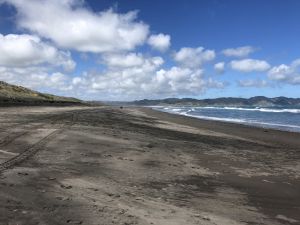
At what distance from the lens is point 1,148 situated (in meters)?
14.1

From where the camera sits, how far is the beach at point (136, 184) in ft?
25.5

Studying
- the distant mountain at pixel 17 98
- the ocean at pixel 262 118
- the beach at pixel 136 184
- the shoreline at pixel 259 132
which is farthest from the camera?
the distant mountain at pixel 17 98

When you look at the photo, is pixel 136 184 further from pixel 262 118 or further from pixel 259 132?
pixel 262 118

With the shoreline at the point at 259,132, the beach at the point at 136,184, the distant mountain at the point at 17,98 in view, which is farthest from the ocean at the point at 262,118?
the beach at the point at 136,184

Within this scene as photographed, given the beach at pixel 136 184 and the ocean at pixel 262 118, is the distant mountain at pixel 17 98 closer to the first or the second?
the ocean at pixel 262 118

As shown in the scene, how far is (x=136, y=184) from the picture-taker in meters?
10.5

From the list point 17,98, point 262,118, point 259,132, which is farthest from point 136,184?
point 17,98

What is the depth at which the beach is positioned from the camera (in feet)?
25.5

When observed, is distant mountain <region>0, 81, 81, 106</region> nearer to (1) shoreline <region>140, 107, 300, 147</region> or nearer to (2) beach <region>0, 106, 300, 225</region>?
(1) shoreline <region>140, 107, 300, 147</region>

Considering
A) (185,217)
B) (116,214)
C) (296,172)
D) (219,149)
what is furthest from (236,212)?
(219,149)

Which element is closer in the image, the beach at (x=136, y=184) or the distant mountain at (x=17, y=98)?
the beach at (x=136, y=184)

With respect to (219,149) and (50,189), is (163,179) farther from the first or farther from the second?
Answer: (219,149)

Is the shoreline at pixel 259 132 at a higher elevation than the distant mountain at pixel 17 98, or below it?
below

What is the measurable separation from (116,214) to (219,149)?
41.9ft
